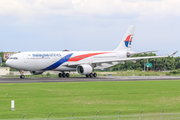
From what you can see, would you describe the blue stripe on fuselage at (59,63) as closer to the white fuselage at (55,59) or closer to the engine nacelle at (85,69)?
the white fuselage at (55,59)

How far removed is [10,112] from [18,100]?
6939 millimetres

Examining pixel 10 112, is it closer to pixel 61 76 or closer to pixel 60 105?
pixel 60 105

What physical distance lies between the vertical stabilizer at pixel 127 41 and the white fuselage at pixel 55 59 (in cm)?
438

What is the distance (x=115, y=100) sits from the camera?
36875 mm

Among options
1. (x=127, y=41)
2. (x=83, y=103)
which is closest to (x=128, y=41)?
(x=127, y=41)

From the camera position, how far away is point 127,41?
3317 inches

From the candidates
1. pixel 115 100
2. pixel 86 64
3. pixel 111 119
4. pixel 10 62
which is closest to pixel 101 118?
pixel 111 119

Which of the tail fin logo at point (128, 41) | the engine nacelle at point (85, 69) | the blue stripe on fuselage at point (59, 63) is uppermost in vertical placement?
the tail fin logo at point (128, 41)

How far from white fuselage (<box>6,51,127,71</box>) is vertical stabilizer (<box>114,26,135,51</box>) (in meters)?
4.38

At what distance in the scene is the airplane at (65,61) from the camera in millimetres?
67250

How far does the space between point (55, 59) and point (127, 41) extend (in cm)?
2212

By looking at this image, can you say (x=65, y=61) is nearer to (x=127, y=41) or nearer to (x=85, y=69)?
(x=85, y=69)

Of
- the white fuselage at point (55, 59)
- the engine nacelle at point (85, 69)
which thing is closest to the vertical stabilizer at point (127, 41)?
the white fuselage at point (55, 59)

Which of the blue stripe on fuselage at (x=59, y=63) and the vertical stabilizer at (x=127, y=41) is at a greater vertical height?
the vertical stabilizer at (x=127, y=41)
